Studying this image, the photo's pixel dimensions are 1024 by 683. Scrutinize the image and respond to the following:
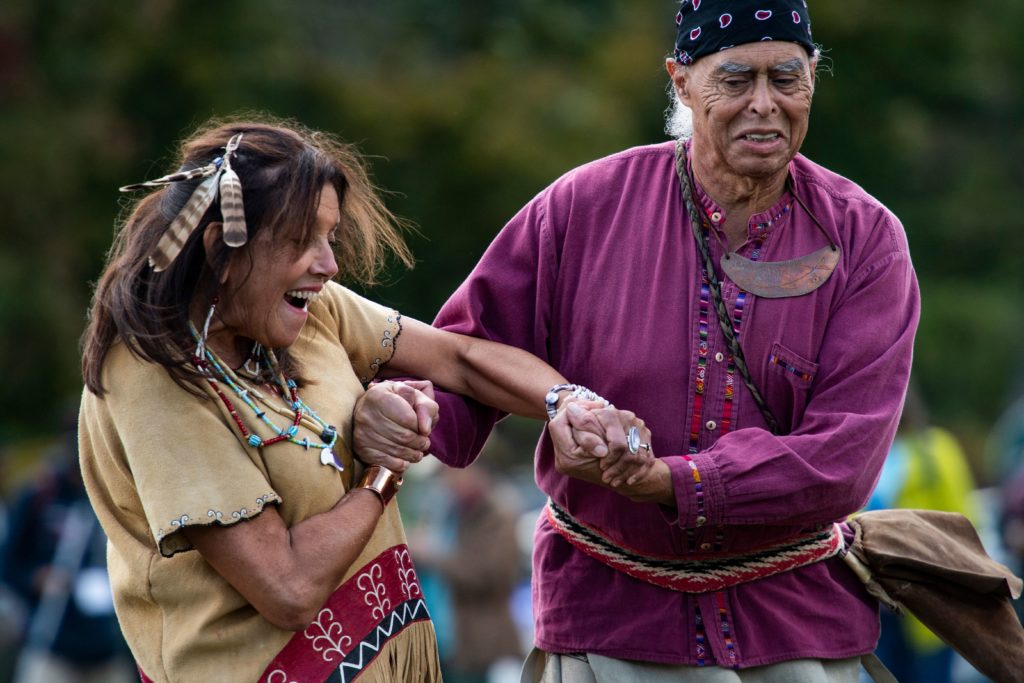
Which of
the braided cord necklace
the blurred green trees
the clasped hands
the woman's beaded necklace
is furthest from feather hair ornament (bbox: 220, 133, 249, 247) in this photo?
the blurred green trees

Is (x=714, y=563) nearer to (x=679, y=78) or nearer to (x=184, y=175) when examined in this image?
(x=679, y=78)

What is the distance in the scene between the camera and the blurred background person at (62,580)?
8.08 metres

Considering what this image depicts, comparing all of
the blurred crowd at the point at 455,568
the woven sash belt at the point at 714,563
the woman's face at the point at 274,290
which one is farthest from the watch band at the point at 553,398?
the blurred crowd at the point at 455,568

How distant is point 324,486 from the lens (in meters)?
3.40

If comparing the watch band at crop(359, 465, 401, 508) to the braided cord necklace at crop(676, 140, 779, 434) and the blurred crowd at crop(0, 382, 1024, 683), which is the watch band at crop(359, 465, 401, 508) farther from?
the blurred crowd at crop(0, 382, 1024, 683)

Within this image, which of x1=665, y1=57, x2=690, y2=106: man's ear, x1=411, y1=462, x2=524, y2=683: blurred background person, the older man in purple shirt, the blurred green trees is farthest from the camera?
the blurred green trees

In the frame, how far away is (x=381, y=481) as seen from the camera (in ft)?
11.5

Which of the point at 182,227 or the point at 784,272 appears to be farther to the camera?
the point at 784,272

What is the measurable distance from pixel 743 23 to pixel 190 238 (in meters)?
1.39

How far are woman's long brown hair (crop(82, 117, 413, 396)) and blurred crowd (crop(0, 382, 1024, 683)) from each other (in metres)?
4.92

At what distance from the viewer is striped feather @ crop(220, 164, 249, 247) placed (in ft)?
10.7

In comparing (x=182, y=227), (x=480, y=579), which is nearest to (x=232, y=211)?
(x=182, y=227)

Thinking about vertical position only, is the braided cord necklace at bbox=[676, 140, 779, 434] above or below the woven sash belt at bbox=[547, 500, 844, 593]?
above

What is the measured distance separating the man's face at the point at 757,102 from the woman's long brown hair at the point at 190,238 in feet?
2.94
